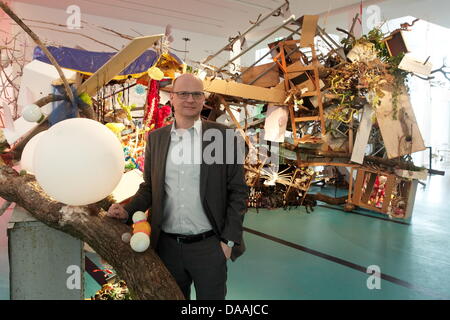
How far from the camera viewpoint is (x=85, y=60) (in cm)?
380

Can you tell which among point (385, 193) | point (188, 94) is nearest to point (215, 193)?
point (188, 94)

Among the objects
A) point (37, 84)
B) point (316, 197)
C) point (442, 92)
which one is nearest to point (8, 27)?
point (37, 84)

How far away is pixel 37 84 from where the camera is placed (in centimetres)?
364

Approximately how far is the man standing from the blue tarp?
221 centimetres

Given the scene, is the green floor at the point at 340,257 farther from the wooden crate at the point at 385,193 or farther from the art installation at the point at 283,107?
the art installation at the point at 283,107

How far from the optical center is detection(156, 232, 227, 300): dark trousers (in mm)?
1869

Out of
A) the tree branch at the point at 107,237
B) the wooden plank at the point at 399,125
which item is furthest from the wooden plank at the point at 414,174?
the tree branch at the point at 107,237

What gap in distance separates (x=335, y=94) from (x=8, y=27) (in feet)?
24.5

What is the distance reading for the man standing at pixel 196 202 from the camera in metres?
1.85

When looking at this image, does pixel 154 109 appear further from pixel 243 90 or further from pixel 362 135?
pixel 362 135

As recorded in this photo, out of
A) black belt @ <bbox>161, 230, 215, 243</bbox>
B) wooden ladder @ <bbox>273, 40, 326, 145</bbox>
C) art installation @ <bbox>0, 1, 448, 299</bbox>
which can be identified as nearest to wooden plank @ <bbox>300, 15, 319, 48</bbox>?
art installation @ <bbox>0, 1, 448, 299</bbox>

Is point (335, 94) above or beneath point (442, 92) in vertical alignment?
beneath
